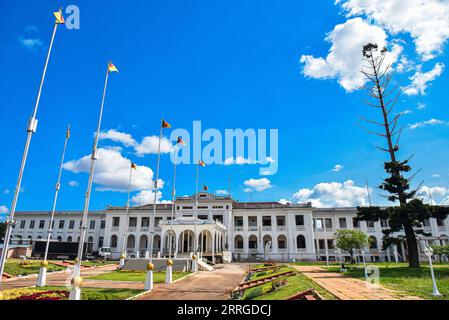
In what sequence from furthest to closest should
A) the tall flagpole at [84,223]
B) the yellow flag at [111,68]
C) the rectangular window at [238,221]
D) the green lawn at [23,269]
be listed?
1. the rectangular window at [238,221]
2. the green lawn at [23,269]
3. the yellow flag at [111,68]
4. the tall flagpole at [84,223]

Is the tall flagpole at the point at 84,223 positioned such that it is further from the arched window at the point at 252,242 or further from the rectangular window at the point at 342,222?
the rectangular window at the point at 342,222

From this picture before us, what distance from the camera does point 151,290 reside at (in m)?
13.2

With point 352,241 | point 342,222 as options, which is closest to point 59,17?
point 352,241

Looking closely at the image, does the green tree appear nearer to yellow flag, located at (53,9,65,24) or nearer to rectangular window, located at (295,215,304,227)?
rectangular window, located at (295,215,304,227)

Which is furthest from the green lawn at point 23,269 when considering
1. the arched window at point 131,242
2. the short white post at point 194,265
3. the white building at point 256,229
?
the arched window at point 131,242

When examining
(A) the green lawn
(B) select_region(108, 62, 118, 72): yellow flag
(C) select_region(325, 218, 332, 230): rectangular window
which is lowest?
(A) the green lawn

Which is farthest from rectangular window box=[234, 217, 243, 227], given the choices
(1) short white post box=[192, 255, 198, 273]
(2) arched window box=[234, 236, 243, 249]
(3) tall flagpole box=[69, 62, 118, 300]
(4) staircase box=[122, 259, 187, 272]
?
(3) tall flagpole box=[69, 62, 118, 300]

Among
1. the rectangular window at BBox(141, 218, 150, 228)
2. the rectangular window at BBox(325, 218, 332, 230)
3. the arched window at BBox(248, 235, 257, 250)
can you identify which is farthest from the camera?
the rectangular window at BBox(141, 218, 150, 228)

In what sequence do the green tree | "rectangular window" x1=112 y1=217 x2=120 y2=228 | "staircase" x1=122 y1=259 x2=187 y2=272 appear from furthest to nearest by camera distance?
"rectangular window" x1=112 y1=217 x2=120 y2=228
the green tree
"staircase" x1=122 y1=259 x2=187 y2=272

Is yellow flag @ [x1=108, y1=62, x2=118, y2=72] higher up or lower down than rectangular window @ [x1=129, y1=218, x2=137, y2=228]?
higher up
